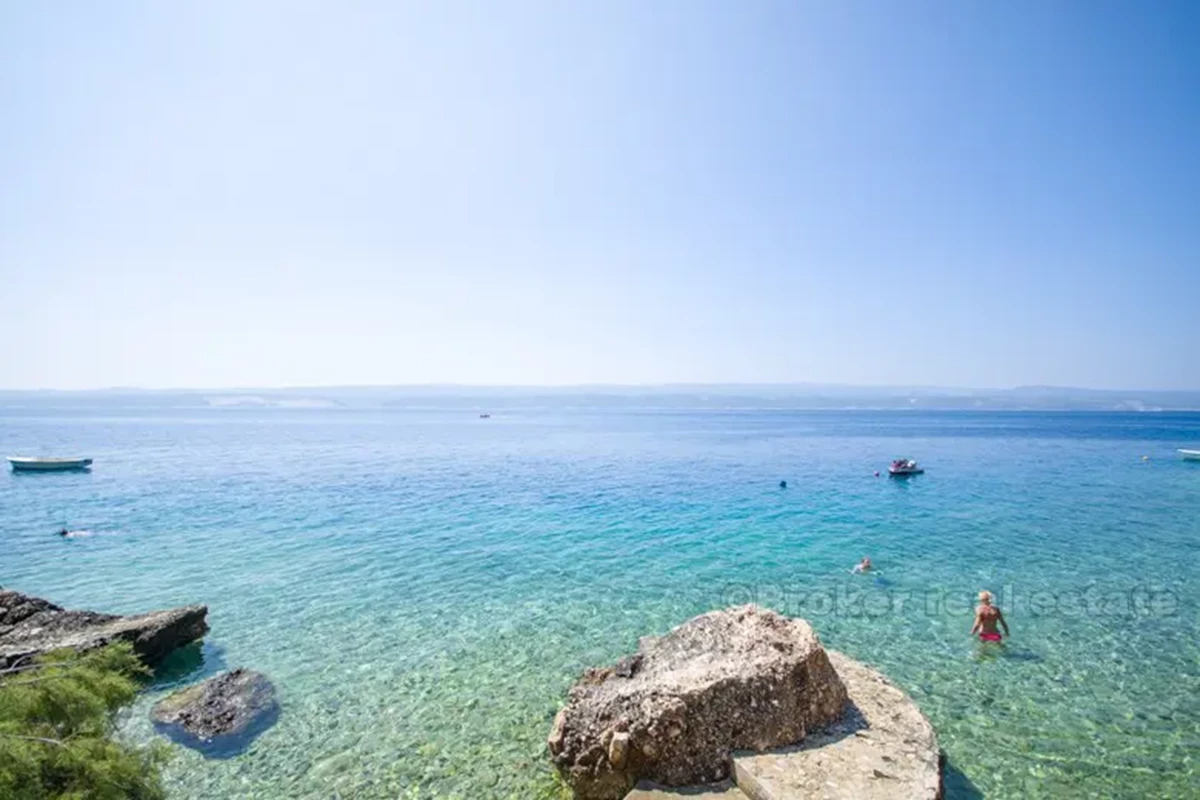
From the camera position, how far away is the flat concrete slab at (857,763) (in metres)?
6.83

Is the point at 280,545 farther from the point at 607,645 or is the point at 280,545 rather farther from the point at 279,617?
the point at 607,645

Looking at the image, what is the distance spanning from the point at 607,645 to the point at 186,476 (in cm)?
4418

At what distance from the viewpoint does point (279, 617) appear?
52.0ft

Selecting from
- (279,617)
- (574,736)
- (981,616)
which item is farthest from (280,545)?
(981,616)

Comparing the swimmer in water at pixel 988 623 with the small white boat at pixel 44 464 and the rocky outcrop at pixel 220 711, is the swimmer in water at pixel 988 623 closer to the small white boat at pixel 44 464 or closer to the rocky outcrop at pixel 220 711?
the rocky outcrop at pixel 220 711

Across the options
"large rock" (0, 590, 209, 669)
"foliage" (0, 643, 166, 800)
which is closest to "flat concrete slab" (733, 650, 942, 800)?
"foliage" (0, 643, 166, 800)

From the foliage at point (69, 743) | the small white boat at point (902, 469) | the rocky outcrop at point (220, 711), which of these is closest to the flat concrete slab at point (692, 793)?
the foliage at point (69, 743)

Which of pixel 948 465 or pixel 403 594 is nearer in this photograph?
pixel 403 594

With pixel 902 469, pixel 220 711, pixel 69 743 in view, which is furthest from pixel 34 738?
pixel 902 469

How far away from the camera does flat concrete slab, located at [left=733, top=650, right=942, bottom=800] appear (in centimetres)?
683

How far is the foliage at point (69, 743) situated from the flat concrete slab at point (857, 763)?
286 inches

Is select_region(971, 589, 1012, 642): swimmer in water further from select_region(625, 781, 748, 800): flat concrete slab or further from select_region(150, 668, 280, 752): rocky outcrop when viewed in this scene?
select_region(150, 668, 280, 752): rocky outcrop

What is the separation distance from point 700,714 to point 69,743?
7.24 metres

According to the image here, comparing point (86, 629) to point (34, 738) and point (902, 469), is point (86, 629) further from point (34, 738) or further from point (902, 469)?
point (902, 469)
